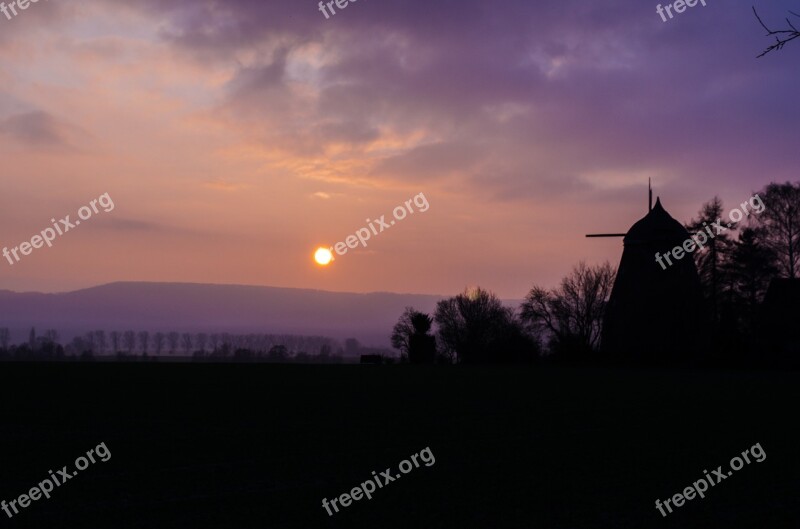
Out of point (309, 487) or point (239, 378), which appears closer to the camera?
point (309, 487)

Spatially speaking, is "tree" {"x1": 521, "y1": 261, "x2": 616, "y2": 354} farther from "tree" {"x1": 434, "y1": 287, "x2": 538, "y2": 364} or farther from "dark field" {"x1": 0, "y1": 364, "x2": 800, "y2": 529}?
"dark field" {"x1": 0, "y1": 364, "x2": 800, "y2": 529}

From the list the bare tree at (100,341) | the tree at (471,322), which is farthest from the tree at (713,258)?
the bare tree at (100,341)

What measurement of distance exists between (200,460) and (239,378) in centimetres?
2321

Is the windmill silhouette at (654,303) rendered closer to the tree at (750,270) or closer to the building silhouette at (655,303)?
the building silhouette at (655,303)

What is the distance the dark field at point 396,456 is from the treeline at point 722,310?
101 feet

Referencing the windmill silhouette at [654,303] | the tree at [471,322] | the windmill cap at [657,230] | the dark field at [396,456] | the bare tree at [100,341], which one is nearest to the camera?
the dark field at [396,456]

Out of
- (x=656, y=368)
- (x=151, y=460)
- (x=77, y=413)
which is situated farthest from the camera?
(x=656, y=368)

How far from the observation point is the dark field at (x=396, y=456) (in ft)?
33.8

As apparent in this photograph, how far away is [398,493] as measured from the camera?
1175cm

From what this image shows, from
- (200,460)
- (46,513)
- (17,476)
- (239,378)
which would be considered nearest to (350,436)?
(200,460)

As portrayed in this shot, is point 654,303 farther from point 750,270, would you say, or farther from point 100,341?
point 100,341

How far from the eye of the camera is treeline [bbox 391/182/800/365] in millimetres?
58688

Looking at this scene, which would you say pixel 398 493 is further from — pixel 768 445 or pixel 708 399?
pixel 708 399

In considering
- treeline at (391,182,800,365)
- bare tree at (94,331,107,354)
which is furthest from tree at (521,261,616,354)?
bare tree at (94,331,107,354)
